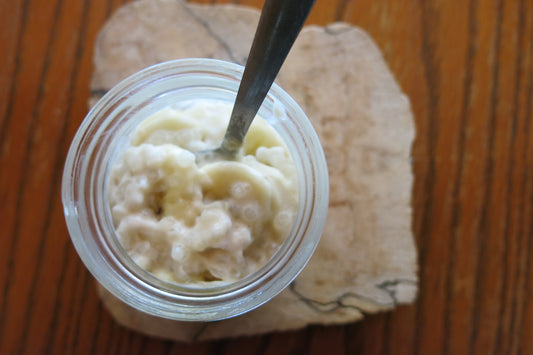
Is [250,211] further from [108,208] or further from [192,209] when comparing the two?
[108,208]

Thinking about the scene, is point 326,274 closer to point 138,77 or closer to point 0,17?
point 138,77

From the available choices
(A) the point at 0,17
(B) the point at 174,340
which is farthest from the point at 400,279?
(A) the point at 0,17

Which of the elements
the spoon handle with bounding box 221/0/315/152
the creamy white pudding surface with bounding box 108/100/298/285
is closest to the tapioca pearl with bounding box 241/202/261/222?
the creamy white pudding surface with bounding box 108/100/298/285

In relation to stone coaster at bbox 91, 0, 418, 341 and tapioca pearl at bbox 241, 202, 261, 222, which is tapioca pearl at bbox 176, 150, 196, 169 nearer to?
tapioca pearl at bbox 241, 202, 261, 222

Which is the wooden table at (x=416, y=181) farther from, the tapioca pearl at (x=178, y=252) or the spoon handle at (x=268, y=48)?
the spoon handle at (x=268, y=48)

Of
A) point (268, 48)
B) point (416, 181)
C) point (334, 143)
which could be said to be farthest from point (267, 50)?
point (416, 181)
